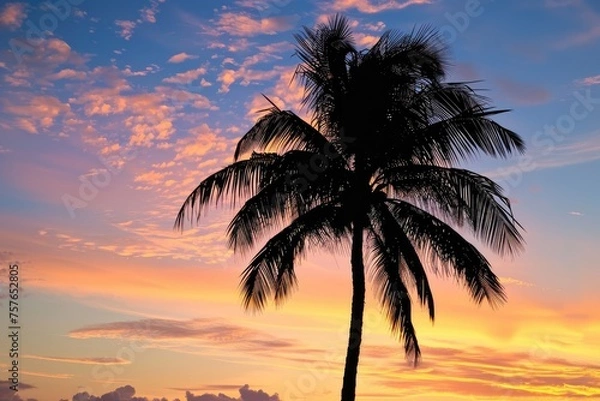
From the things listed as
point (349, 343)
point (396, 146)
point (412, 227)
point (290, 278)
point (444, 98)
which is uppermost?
point (444, 98)

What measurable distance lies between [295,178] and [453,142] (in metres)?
3.94

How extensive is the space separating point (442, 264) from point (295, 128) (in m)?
5.00

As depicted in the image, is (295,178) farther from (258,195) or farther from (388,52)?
(388,52)

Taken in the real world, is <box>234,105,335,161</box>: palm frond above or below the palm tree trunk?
above

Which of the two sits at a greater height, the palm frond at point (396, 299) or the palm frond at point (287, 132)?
the palm frond at point (287, 132)

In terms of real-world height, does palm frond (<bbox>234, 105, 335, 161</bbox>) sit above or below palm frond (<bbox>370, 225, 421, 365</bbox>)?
above

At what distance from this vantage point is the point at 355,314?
19.0 meters

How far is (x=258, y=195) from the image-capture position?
19406 millimetres

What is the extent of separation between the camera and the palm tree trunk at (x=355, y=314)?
61.1ft

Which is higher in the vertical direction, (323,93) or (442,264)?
(323,93)

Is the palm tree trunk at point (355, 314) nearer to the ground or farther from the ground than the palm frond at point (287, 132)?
nearer to the ground

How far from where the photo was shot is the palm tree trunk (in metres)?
18.6

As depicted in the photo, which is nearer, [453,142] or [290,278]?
[453,142]

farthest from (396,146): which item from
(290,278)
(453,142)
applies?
(290,278)
